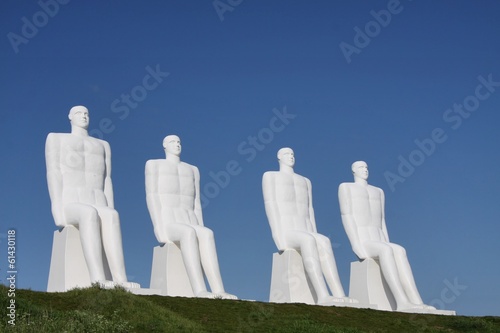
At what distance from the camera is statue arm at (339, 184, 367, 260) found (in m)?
25.1

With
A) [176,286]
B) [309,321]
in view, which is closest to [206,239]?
[176,286]

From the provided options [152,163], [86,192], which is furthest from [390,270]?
[86,192]

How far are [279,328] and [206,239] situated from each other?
17.0 ft

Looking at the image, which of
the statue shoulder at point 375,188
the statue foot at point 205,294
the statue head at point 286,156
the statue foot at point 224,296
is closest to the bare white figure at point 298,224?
the statue head at point 286,156

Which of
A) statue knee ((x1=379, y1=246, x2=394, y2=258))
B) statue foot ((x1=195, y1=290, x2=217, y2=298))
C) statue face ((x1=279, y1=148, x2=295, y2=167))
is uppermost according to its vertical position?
statue face ((x1=279, y1=148, x2=295, y2=167))

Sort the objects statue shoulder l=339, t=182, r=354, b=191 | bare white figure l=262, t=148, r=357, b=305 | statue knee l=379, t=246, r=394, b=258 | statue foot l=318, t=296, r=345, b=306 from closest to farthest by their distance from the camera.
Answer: statue foot l=318, t=296, r=345, b=306, bare white figure l=262, t=148, r=357, b=305, statue knee l=379, t=246, r=394, b=258, statue shoulder l=339, t=182, r=354, b=191

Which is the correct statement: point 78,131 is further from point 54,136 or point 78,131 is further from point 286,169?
point 286,169

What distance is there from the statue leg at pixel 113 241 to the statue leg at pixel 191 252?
187cm

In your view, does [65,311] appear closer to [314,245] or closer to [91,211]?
[91,211]

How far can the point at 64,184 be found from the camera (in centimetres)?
2138

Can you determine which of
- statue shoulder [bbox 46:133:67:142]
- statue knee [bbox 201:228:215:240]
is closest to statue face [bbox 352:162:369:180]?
statue knee [bbox 201:228:215:240]

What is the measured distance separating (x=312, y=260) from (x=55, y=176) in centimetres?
690

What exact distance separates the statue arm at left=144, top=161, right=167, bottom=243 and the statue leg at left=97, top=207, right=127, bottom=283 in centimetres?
196

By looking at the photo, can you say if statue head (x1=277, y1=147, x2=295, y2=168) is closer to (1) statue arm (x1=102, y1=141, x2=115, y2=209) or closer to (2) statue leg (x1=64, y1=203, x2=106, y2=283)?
(1) statue arm (x1=102, y1=141, x2=115, y2=209)
